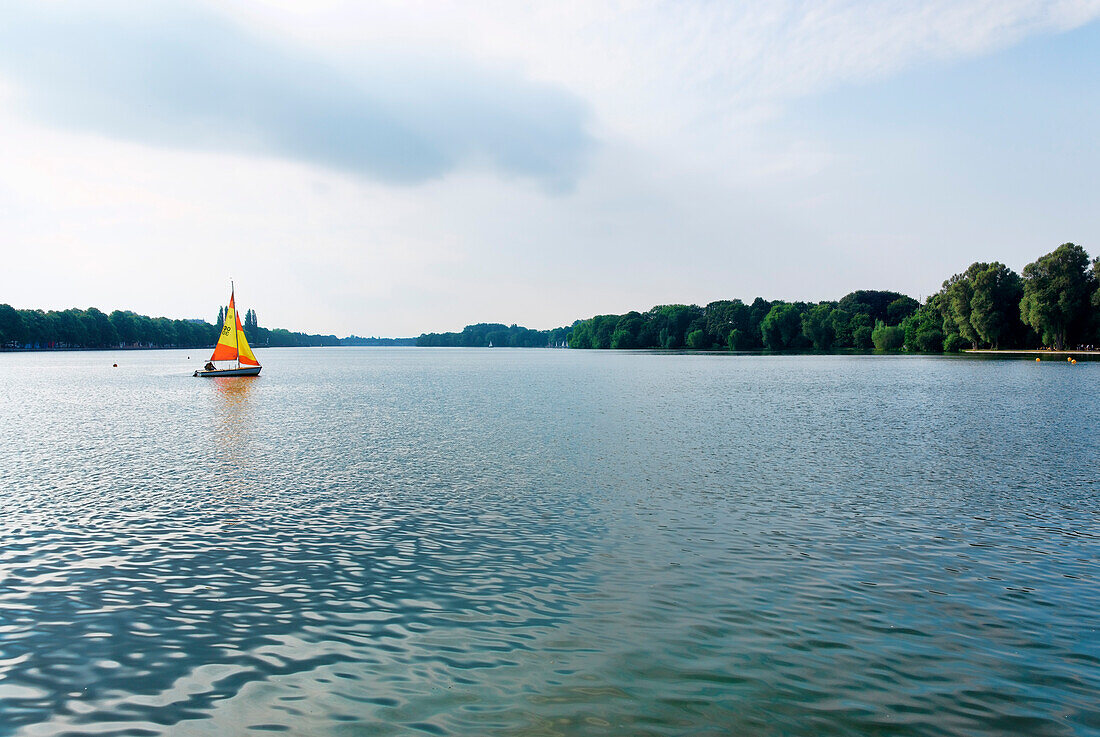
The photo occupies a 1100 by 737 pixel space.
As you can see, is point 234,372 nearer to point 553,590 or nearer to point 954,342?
point 553,590

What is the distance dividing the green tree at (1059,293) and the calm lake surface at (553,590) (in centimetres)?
14152

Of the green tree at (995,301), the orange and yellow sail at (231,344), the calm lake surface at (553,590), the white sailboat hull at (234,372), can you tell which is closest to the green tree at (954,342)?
the green tree at (995,301)

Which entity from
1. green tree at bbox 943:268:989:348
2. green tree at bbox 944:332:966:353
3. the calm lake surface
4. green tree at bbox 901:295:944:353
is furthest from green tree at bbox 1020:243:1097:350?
the calm lake surface

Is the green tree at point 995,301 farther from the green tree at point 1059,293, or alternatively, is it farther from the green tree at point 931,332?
the green tree at point 931,332

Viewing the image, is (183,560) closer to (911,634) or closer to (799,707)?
(799,707)

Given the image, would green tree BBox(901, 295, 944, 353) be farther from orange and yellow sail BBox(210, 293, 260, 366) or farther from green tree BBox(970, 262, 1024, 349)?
orange and yellow sail BBox(210, 293, 260, 366)

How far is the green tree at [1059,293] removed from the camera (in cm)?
14662

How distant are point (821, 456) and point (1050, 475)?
788 cm

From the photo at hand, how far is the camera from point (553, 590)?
548 inches

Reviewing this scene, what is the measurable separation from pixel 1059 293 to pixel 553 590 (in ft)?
559

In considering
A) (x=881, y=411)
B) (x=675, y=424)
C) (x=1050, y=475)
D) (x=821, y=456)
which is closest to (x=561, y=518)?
(x=821, y=456)

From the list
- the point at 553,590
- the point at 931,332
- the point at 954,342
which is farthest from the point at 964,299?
the point at 553,590

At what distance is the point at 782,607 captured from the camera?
12977mm

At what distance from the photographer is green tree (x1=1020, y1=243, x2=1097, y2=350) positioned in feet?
481
